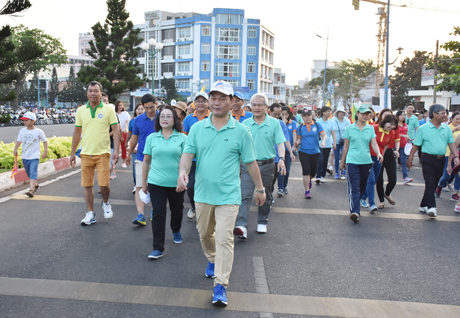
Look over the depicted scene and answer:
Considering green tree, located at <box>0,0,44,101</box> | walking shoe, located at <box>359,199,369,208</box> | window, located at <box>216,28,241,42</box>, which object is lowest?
walking shoe, located at <box>359,199,369,208</box>

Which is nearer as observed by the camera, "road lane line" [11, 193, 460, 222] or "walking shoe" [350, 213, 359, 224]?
"walking shoe" [350, 213, 359, 224]

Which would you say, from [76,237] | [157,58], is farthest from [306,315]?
[157,58]

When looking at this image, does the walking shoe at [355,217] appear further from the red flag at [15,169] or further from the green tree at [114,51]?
the green tree at [114,51]

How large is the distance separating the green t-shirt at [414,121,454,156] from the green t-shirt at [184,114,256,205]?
4.61 m

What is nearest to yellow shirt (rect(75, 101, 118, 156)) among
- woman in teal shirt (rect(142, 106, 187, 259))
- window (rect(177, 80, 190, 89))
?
woman in teal shirt (rect(142, 106, 187, 259))

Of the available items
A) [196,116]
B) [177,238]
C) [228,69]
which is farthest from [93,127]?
[228,69]

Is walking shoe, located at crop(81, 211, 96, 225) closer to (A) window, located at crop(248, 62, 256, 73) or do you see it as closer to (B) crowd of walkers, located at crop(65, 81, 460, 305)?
(B) crowd of walkers, located at crop(65, 81, 460, 305)

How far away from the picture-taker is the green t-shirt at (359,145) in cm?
667

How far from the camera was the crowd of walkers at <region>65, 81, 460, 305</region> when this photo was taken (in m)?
3.65

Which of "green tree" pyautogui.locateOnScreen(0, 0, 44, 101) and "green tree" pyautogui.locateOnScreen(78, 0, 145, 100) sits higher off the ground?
"green tree" pyautogui.locateOnScreen(78, 0, 145, 100)

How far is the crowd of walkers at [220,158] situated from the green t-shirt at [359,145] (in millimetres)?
16

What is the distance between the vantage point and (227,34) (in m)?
74.2

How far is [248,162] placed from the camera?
3729mm

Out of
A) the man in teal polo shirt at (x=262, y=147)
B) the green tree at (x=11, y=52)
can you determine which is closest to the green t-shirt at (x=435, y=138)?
the man in teal polo shirt at (x=262, y=147)
